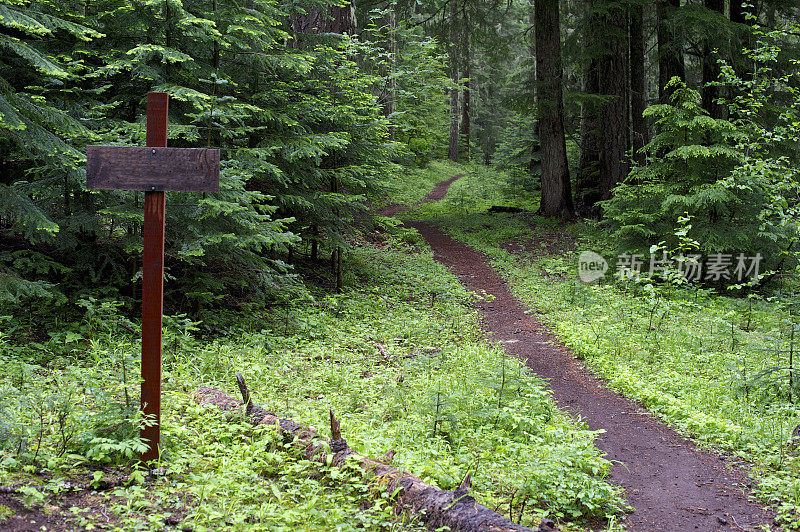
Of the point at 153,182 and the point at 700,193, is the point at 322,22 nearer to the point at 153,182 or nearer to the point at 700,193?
the point at 700,193

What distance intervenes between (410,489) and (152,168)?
2.91 m

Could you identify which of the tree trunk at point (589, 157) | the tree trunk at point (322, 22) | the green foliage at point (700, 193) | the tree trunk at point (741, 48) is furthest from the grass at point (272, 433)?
the tree trunk at point (589, 157)

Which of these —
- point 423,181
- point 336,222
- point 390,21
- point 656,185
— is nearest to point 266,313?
point 336,222

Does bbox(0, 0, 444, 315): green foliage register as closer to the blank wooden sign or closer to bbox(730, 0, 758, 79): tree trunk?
the blank wooden sign

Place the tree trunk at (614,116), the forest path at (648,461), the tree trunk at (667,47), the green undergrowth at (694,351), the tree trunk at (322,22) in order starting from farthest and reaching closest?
the tree trunk at (614,116)
the tree trunk at (667,47)
the tree trunk at (322,22)
the green undergrowth at (694,351)
the forest path at (648,461)

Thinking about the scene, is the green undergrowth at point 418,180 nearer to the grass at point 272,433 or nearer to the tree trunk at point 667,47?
the tree trunk at point 667,47

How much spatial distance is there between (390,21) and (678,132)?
19.0m

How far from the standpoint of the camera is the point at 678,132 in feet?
37.5

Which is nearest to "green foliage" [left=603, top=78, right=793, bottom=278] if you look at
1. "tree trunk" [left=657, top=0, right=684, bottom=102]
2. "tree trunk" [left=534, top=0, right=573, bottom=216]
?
"tree trunk" [left=657, top=0, right=684, bottom=102]

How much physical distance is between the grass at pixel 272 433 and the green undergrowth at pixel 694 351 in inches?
56.7

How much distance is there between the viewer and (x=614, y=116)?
1689 cm

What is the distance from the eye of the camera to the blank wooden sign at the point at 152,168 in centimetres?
388

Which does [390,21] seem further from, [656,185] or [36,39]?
[36,39]

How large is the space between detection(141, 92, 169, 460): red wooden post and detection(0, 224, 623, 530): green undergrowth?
157 millimetres
